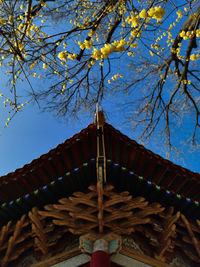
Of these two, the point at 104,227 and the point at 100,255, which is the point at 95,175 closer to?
the point at 104,227

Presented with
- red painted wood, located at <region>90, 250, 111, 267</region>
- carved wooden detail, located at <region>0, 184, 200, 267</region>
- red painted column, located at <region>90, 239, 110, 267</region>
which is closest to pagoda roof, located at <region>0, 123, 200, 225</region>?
carved wooden detail, located at <region>0, 184, 200, 267</region>

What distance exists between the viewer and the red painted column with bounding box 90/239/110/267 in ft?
8.23

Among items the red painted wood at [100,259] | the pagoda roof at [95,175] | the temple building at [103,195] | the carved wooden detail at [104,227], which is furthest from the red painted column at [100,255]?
the pagoda roof at [95,175]

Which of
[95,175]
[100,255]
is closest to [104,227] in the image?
[100,255]

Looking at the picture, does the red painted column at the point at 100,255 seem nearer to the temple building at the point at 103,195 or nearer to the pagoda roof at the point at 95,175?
the temple building at the point at 103,195

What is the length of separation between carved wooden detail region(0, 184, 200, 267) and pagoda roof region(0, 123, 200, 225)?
0.20 metres

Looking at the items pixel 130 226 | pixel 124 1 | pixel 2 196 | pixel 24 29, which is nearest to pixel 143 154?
pixel 130 226

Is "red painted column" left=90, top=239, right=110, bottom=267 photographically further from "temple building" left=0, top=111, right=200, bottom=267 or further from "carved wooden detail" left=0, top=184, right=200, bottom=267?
"temple building" left=0, top=111, right=200, bottom=267

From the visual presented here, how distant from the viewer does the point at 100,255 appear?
2553 mm

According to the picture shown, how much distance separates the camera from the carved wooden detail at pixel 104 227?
287cm

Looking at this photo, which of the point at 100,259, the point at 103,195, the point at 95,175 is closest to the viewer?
the point at 100,259

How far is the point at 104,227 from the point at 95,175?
0.78 metres

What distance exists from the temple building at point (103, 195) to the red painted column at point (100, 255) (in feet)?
1.25

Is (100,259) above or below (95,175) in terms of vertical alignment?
below
